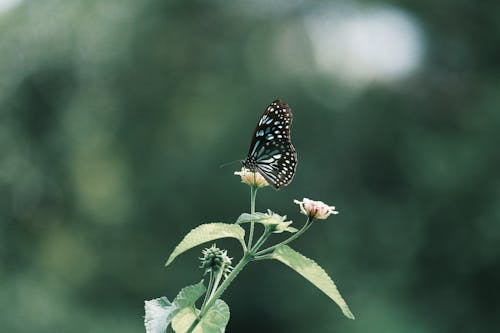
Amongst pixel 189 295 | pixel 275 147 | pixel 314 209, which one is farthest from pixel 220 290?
pixel 275 147

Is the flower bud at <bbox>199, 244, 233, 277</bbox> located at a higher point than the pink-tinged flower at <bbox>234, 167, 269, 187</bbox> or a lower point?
lower

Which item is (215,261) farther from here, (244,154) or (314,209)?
(244,154)

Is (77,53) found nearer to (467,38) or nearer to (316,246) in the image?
(316,246)

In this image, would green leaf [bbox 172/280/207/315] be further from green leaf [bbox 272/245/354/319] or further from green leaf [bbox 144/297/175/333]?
green leaf [bbox 272/245/354/319]

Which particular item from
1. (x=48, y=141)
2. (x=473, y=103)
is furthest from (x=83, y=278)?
(x=473, y=103)

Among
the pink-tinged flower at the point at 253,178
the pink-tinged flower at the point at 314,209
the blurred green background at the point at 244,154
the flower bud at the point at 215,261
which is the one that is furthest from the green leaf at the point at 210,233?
the blurred green background at the point at 244,154

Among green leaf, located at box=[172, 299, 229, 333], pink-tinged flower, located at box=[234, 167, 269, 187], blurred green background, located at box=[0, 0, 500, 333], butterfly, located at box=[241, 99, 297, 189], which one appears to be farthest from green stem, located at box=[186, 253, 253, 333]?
blurred green background, located at box=[0, 0, 500, 333]
